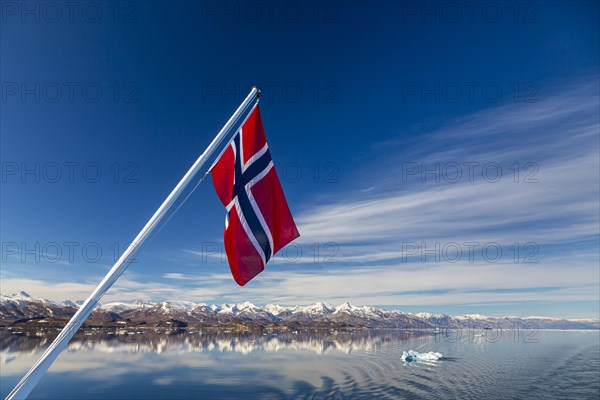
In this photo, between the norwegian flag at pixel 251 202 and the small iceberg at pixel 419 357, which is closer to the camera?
the norwegian flag at pixel 251 202

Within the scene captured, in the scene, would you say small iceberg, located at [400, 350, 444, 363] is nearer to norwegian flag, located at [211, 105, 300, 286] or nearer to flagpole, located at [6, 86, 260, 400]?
norwegian flag, located at [211, 105, 300, 286]

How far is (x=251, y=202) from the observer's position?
35.8ft

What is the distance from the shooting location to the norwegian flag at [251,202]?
33.8 ft

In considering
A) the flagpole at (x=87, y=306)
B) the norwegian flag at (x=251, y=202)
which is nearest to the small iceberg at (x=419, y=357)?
the norwegian flag at (x=251, y=202)

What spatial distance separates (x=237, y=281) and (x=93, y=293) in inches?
163

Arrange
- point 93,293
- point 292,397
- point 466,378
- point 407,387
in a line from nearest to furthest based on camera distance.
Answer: point 93,293 < point 292,397 < point 407,387 < point 466,378

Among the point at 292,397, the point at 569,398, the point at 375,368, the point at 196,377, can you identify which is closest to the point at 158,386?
the point at 196,377

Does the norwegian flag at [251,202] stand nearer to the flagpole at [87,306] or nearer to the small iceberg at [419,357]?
the flagpole at [87,306]

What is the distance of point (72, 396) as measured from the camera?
4253cm

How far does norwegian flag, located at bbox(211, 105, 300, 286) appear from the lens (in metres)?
10.3

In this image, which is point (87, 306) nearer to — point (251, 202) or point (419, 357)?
point (251, 202)

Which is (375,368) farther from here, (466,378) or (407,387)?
(407,387)

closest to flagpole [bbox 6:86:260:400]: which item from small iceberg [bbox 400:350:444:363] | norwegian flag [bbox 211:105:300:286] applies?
norwegian flag [bbox 211:105:300:286]

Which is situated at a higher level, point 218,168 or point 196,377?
point 218,168
